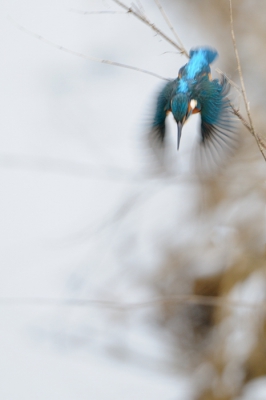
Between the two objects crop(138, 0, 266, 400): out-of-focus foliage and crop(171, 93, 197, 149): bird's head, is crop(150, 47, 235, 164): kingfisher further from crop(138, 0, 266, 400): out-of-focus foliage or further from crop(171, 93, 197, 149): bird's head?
crop(138, 0, 266, 400): out-of-focus foliage

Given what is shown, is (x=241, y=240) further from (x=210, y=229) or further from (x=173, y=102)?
(x=173, y=102)

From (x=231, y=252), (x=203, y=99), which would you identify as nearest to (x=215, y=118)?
(x=203, y=99)

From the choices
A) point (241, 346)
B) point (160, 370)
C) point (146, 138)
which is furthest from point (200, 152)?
point (160, 370)

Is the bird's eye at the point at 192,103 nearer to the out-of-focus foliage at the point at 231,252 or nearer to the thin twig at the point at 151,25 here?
the thin twig at the point at 151,25

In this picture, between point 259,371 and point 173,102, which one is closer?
point 173,102

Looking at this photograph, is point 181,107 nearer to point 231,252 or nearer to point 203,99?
point 203,99

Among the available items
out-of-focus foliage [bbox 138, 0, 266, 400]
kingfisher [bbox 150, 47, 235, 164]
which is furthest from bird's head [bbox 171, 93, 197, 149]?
out-of-focus foliage [bbox 138, 0, 266, 400]

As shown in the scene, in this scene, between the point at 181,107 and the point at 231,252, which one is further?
the point at 231,252

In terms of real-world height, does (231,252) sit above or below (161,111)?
above
